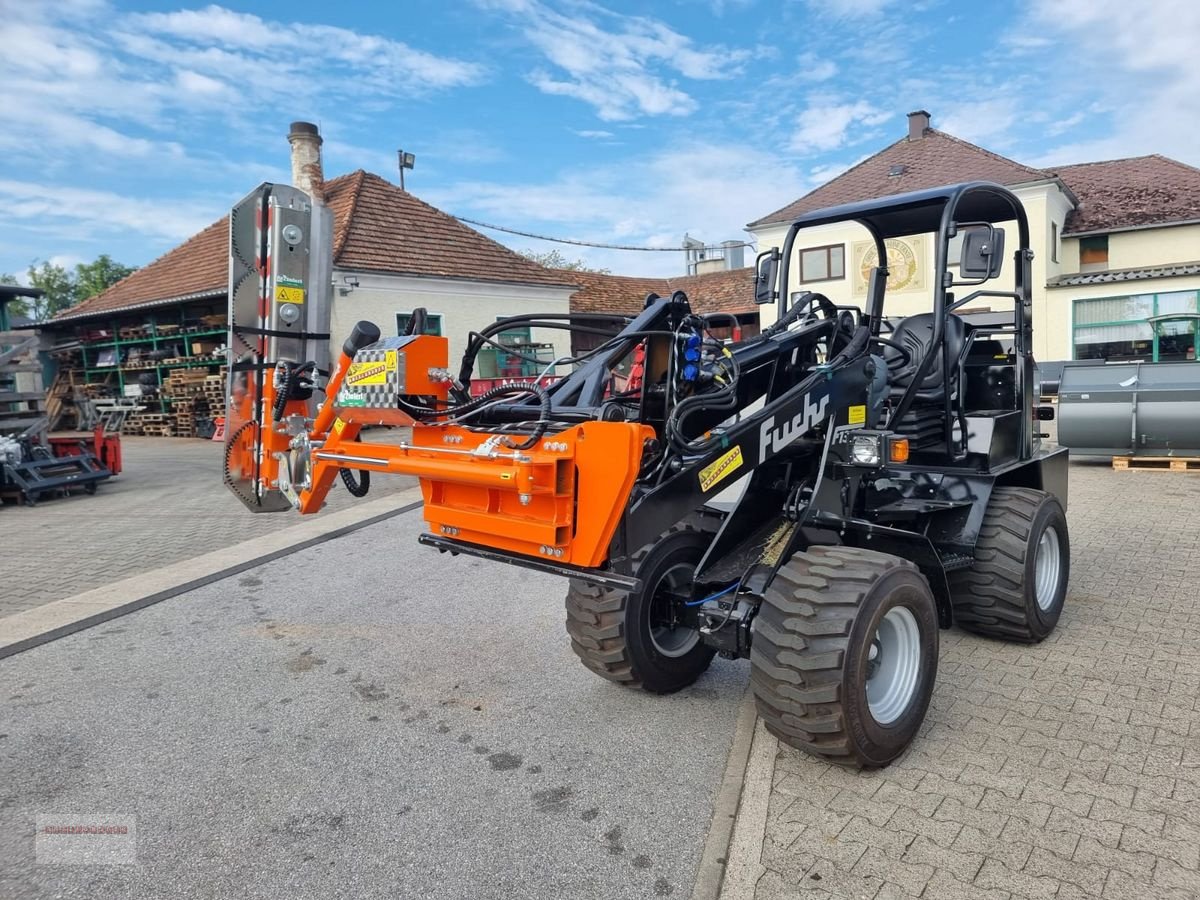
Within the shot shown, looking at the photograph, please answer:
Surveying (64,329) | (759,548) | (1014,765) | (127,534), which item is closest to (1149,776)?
(1014,765)

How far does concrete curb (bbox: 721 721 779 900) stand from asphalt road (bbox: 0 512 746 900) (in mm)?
139

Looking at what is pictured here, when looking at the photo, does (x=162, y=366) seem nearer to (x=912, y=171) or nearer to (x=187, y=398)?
(x=187, y=398)

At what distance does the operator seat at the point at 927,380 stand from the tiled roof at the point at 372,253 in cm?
1502

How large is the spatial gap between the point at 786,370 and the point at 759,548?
0.87m

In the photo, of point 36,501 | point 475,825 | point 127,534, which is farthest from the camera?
point 36,501

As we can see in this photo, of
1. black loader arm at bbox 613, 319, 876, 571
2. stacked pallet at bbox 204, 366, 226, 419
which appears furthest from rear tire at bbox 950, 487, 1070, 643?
stacked pallet at bbox 204, 366, 226, 419

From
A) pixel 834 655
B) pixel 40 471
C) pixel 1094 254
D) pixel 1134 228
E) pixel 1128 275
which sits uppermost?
pixel 1134 228

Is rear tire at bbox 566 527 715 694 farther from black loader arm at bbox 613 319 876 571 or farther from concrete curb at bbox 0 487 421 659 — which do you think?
concrete curb at bbox 0 487 421 659

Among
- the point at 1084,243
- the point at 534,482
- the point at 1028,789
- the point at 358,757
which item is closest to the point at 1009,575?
the point at 1028,789

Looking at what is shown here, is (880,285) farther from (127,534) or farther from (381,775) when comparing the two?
(127,534)

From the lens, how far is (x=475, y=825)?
3.02m

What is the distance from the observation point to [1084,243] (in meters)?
23.2

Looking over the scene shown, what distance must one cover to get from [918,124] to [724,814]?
27.3m

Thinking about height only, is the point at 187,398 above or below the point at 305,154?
below
